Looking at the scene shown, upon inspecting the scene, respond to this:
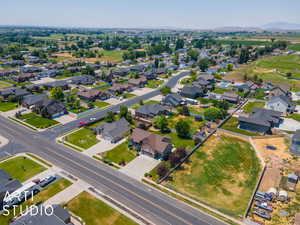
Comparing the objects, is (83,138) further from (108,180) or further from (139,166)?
(139,166)

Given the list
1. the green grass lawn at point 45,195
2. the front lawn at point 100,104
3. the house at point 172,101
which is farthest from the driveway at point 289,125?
the green grass lawn at point 45,195

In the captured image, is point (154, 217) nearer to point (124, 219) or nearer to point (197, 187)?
point (124, 219)

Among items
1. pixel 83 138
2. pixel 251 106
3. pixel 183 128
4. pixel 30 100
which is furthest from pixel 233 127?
pixel 30 100

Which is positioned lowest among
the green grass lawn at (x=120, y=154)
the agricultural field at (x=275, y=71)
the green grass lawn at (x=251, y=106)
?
the green grass lawn at (x=120, y=154)

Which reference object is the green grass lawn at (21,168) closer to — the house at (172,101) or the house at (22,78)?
the house at (172,101)

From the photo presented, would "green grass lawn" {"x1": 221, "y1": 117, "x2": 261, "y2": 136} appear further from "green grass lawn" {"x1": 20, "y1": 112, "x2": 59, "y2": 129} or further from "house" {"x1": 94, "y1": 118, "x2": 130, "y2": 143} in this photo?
"green grass lawn" {"x1": 20, "y1": 112, "x2": 59, "y2": 129}
